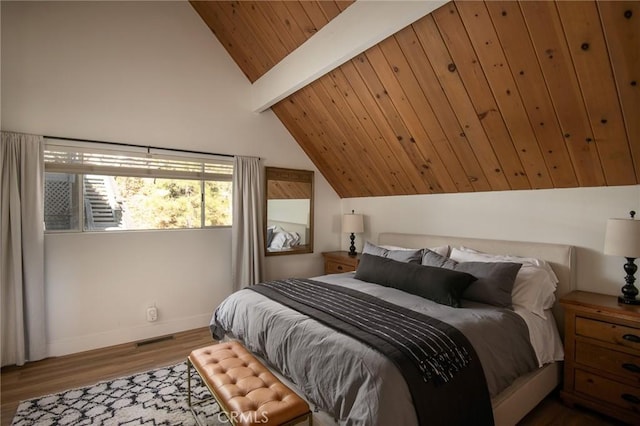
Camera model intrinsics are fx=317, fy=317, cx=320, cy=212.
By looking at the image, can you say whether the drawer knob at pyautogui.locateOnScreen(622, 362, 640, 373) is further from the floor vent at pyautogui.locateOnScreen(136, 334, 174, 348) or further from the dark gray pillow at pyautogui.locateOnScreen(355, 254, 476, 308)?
the floor vent at pyautogui.locateOnScreen(136, 334, 174, 348)

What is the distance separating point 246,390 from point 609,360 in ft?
7.50

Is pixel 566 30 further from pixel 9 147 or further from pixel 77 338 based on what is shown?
pixel 77 338

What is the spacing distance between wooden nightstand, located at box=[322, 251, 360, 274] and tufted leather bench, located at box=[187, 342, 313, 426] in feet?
7.11

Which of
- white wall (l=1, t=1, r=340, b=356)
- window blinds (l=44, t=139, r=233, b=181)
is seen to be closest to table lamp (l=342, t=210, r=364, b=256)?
white wall (l=1, t=1, r=340, b=356)

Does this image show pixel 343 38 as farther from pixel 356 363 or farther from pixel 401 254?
pixel 356 363

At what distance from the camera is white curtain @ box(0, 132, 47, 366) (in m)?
2.69

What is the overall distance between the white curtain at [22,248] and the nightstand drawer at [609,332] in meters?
4.32

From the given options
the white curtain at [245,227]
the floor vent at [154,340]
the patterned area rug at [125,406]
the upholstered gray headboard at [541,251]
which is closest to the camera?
the patterned area rug at [125,406]

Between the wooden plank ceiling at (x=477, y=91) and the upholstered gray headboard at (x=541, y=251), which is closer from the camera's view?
the wooden plank ceiling at (x=477, y=91)

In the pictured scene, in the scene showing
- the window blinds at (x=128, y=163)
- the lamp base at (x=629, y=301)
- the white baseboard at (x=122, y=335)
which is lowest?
the white baseboard at (x=122, y=335)

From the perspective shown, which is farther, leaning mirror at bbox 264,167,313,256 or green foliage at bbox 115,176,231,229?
leaning mirror at bbox 264,167,313,256

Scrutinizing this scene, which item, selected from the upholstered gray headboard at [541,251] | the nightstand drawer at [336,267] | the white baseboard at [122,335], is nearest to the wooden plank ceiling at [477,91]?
the upholstered gray headboard at [541,251]

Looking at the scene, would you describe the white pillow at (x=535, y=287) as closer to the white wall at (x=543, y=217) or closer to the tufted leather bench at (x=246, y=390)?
the white wall at (x=543, y=217)

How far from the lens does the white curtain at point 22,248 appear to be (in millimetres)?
2688
